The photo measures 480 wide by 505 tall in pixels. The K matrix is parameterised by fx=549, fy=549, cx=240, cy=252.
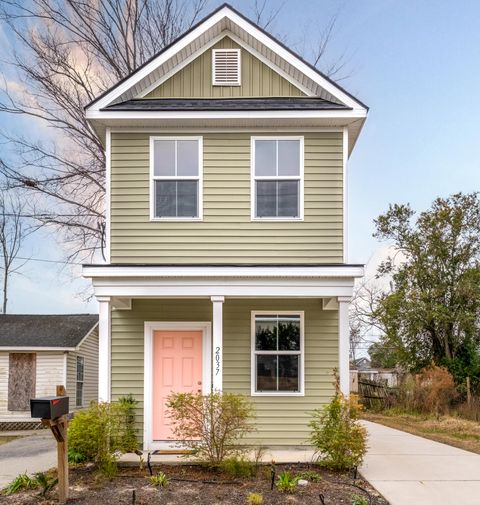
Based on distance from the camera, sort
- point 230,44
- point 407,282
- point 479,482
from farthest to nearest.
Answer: point 407,282, point 230,44, point 479,482

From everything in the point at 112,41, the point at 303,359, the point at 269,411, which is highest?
the point at 112,41

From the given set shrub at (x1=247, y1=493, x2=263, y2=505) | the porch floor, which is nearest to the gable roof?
the porch floor

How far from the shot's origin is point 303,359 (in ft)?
29.6

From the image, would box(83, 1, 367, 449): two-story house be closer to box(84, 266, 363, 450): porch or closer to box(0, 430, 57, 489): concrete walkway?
box(84, 266, 363, 450): porch

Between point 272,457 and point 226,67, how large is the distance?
6.51 meters

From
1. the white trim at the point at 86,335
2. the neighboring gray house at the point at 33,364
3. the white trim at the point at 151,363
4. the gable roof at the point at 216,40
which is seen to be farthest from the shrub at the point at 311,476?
the white trim at the point at 86,335

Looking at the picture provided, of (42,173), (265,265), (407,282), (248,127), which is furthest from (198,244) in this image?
(407,282)

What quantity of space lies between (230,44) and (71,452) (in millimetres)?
7146

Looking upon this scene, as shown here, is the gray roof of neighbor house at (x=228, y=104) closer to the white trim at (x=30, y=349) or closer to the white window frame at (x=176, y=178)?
the white window frame at (x=176, y=178)

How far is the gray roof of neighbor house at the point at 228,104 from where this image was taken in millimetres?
8938

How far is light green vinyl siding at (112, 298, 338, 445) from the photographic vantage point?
8.93 metres

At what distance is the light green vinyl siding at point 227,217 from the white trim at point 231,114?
368 millimetres

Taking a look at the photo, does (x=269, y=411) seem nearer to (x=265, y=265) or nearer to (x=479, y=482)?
(x=265, y=265)

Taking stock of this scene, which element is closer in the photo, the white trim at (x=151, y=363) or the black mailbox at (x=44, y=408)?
the black mailbox at (x=44, y=408)
